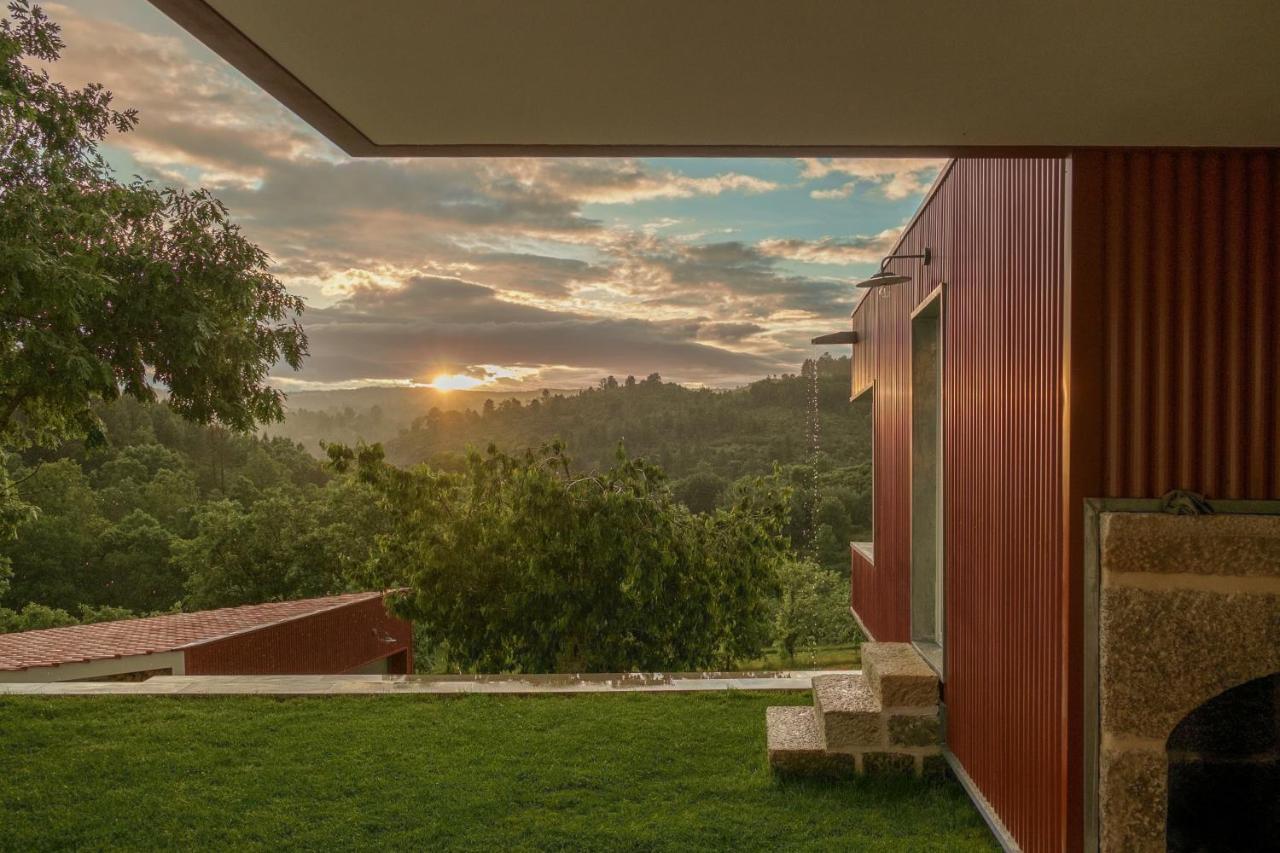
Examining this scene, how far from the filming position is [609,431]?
2319 centimetres

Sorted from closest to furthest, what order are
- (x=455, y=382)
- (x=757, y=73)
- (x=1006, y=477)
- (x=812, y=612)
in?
(x=757, y=73)
(x=1006, y=477)
(x=812, y=612)
(x=455, y=382)

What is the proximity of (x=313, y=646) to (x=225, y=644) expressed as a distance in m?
1.97

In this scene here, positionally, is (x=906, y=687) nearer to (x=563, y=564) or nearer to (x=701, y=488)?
(x=563, y=564)

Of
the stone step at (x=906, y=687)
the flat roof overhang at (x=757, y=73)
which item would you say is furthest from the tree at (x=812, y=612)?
the flat roof overhang at (x=757, y=73)

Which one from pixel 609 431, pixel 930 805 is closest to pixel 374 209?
pixel 609 431

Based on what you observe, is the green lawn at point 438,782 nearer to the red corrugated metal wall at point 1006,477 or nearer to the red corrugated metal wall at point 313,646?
the red corrugated metal wall at point 1006,477

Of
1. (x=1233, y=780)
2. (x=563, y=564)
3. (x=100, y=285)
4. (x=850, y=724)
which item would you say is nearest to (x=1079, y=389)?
(x=1233, y=780)

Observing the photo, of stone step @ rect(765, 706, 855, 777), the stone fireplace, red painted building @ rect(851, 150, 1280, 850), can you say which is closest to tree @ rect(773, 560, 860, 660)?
stone step @ rect(765, 706, 855, 777)

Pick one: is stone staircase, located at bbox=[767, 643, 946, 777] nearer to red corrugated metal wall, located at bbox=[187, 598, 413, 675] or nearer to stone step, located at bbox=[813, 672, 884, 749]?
stone step, located at bbox=[813, 672, 884, 749]

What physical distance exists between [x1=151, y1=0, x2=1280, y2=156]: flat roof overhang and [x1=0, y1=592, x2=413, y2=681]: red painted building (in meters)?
10.6

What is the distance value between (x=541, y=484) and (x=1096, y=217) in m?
6.37

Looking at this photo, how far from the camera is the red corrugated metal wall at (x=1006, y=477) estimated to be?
3.17 meters

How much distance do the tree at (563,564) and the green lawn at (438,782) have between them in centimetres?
→ 293

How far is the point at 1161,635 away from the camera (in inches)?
109
